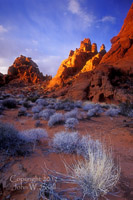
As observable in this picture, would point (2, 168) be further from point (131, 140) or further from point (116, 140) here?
point (131, 140)

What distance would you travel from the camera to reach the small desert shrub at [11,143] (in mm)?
2537

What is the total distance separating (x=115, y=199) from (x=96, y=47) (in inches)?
1954

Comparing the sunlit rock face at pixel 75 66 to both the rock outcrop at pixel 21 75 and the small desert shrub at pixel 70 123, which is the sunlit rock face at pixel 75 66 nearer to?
the rock outcrop at pixel 21 75

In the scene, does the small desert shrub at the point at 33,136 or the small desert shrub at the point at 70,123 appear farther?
the small desert shrub at the point at 70,123

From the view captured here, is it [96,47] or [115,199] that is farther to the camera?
[96,47]

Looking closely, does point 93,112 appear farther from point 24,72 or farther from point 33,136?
point 24,72

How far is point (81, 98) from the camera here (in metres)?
16.7

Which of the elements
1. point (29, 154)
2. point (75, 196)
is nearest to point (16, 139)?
point (29, 154)

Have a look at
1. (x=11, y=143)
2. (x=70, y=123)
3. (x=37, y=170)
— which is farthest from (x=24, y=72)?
(x=37, y=170)

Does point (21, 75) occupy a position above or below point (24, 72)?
below

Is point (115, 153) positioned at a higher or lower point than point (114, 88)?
lower

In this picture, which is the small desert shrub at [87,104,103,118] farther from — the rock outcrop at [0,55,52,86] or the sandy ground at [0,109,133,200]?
the rock outcrop at [0,55,52,86]

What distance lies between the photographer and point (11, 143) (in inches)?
106

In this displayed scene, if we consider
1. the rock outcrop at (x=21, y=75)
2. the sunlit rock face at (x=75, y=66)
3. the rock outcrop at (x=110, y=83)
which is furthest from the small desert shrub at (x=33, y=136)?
the rock outcrop at (x=21, y=75)
